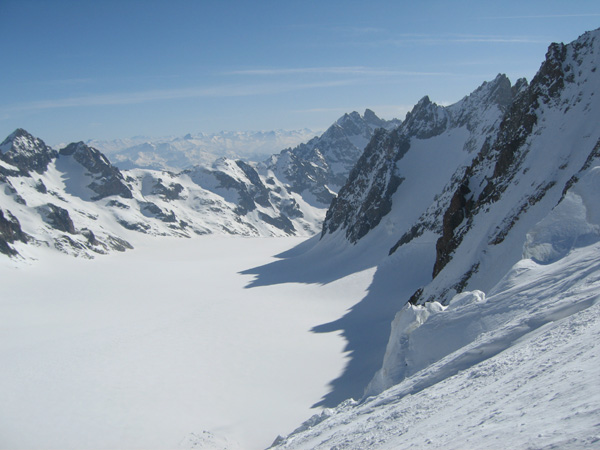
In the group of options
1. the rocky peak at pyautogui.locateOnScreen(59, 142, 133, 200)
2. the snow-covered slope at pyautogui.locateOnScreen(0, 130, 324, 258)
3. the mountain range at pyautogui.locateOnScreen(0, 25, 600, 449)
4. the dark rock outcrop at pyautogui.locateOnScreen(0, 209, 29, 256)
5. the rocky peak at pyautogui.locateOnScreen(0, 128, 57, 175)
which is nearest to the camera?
the mountain range at pyautogui.locateOnScreen(0, 25, 600, 449)

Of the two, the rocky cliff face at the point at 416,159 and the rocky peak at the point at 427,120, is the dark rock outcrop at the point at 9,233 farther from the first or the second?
the rocky peak at the point at 427,120

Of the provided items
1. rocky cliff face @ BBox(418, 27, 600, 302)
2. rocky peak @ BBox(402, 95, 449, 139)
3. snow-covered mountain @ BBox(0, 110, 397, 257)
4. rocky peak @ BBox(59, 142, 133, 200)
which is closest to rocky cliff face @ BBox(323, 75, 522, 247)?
rocky peak @ BBox(402, 95, 449, 139)

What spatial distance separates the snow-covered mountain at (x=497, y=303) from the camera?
801cm

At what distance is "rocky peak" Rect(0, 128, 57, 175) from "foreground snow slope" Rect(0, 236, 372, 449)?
8859 cm

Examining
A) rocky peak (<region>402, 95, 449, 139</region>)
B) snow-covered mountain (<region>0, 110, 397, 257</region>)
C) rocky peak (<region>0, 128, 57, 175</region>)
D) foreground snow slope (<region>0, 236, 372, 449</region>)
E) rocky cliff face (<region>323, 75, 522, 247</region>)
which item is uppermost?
rocky peak (<region>0, 128, 57, 175</region>)

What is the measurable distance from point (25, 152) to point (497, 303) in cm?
16117

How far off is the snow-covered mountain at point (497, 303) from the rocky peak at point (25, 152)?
11510 cm

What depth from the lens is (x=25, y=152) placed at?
13925 centimetres

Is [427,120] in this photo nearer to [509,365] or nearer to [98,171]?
[509,365]

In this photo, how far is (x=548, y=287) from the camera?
13719 mm

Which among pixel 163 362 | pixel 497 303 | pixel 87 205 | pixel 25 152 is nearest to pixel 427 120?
pixel 163 362

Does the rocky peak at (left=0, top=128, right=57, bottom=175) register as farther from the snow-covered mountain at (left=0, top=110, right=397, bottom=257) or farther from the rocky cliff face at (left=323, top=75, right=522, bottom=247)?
the rocky cliff face at (left=323, top=75, right=522, bottom=247)

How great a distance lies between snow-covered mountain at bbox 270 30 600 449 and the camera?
26.3ft

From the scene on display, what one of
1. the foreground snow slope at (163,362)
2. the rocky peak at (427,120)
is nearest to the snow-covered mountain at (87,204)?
the foreground snow slope at (163,362)
